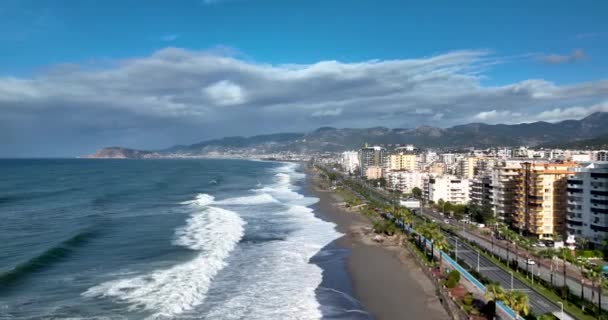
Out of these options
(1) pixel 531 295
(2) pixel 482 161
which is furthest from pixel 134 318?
(2) pixel 482 161

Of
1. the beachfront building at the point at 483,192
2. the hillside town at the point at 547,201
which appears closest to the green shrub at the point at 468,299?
the hillside town at the point at 547,201

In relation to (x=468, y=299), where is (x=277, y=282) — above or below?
below

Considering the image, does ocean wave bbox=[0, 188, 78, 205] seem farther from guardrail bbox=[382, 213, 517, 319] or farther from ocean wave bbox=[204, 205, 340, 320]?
guardrail bbox=[382, 213, 517, 319]

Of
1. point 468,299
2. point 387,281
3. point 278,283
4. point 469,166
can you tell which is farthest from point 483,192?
point 278,283

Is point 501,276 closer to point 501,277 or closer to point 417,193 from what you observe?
point 501,277

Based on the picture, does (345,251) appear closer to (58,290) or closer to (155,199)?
(58,290)

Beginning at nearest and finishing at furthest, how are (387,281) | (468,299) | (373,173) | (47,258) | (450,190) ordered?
(468,299), (387,281), (47,258), (450,190), (373,173)

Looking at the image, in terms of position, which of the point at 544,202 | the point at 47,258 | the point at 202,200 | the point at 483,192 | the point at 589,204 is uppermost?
the point at 589,204

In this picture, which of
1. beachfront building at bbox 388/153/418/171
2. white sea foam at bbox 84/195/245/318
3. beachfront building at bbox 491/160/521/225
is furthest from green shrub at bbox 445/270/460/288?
beachfront building at bbox 388/153/418/171
